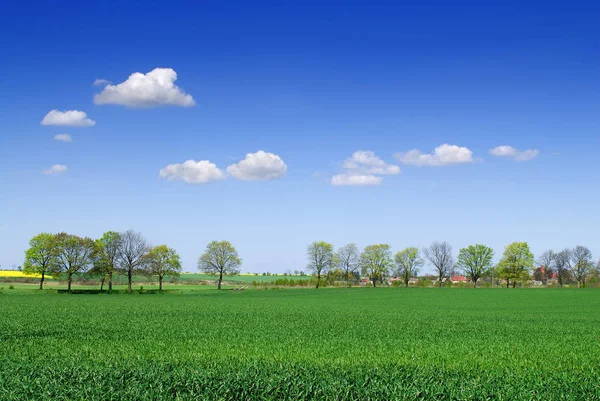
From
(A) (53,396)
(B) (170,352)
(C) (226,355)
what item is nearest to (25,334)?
(B) (170,352)

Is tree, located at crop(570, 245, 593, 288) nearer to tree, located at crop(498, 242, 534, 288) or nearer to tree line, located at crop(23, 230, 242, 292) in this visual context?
tree, located at crop(498, 242, 534, 288)

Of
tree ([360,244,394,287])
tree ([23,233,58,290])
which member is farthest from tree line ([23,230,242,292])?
tree ([360,244,394,287])

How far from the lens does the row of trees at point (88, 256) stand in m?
87.1

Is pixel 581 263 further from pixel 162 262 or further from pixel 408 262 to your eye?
pixel 162 262

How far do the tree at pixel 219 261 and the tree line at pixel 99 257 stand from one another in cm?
1250

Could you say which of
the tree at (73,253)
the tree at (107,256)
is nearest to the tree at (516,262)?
the tree at (107,256)

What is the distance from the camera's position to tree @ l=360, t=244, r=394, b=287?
13788 centimetres

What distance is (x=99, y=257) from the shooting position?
90000 mm

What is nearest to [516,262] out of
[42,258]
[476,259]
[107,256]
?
[476,259]

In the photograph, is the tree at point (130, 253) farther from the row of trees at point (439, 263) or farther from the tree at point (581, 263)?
the tree at point (581, 263)

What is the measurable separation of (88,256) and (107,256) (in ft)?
11.7

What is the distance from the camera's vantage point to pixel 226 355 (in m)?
15.3

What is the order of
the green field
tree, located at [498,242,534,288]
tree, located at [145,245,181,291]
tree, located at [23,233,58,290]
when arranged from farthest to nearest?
tree, located at [498,242,534,288]
tree, located at [145,245,181,291]
tree, located at [23,233,58,290]
the green field

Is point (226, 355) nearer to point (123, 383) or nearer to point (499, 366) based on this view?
point (123, 383)
